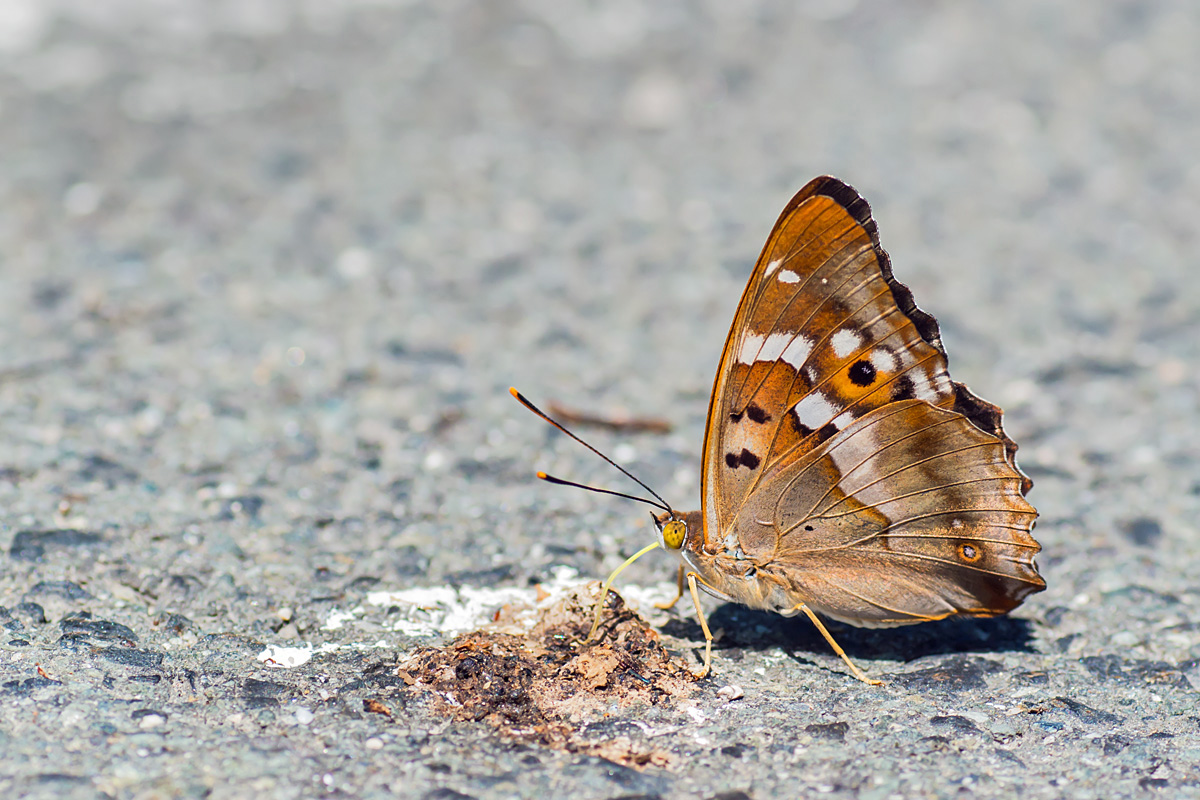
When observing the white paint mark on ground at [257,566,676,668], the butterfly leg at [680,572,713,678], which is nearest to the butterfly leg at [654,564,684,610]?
the white paint mark on ground at [257,566,676,668]

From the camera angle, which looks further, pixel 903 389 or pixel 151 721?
pixel 903 389

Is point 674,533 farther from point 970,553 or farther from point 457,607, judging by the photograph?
point 970,553

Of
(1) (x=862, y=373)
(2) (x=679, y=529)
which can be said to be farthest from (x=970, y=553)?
(2) (x=679, y=529)

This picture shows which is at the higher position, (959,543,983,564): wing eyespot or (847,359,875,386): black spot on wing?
(847,359,875,386): black spot on wing

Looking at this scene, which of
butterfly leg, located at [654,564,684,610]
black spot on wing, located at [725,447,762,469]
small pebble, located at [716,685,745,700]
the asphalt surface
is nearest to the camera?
the asphalt surface

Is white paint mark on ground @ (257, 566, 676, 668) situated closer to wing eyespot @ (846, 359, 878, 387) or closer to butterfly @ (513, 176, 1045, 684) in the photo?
butterfly @ (513, 176, 1045, 684)

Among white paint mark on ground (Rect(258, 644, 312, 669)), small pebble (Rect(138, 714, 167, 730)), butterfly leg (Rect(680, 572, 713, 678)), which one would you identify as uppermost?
butterfly leg (Rect(680, 572, 713, 678))

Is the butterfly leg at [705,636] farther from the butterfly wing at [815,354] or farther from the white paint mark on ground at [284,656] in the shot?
the white paint mark on ground at [284,656]
